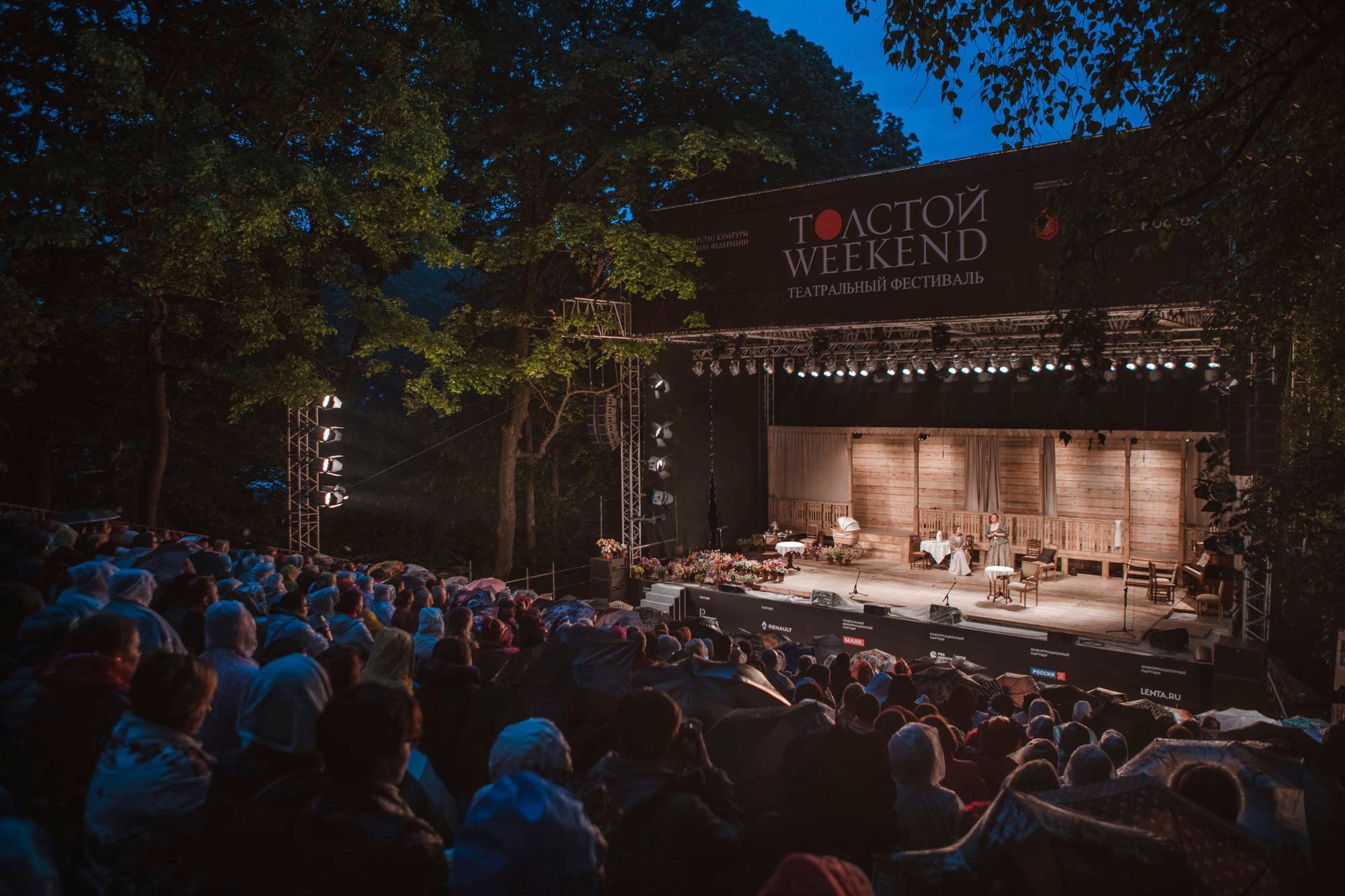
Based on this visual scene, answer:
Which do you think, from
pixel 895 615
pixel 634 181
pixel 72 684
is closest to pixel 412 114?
pixel 634 181

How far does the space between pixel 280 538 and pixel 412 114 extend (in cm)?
882

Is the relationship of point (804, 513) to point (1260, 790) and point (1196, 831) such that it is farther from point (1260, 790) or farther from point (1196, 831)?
point (1196, 831)

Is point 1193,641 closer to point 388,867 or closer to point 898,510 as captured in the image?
point 898,510

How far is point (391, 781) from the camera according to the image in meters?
2.23

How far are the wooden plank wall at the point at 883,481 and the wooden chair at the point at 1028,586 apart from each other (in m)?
3.73

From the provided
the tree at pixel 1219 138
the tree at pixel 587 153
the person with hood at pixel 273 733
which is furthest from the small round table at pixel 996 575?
the person with hood at pixel 273 733

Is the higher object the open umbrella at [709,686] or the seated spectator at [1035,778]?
the open umbrella at [709,686]

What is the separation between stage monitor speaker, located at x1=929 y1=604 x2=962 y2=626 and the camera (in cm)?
1265

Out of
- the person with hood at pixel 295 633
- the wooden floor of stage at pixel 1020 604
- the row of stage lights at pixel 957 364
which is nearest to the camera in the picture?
the person with hood at pixel 295 633

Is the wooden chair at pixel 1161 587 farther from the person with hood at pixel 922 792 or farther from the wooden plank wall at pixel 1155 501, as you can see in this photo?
the person with hood at pixel 922 792

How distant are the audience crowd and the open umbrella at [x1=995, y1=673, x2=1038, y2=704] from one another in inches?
151

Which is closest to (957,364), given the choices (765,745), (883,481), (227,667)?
(883,481)

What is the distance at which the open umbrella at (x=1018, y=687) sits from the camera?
7570 millimetres

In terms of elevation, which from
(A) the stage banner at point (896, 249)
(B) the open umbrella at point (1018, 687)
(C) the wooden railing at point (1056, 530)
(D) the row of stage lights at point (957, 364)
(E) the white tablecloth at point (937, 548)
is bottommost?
(B) the open umbrella at point (1018, 687)
